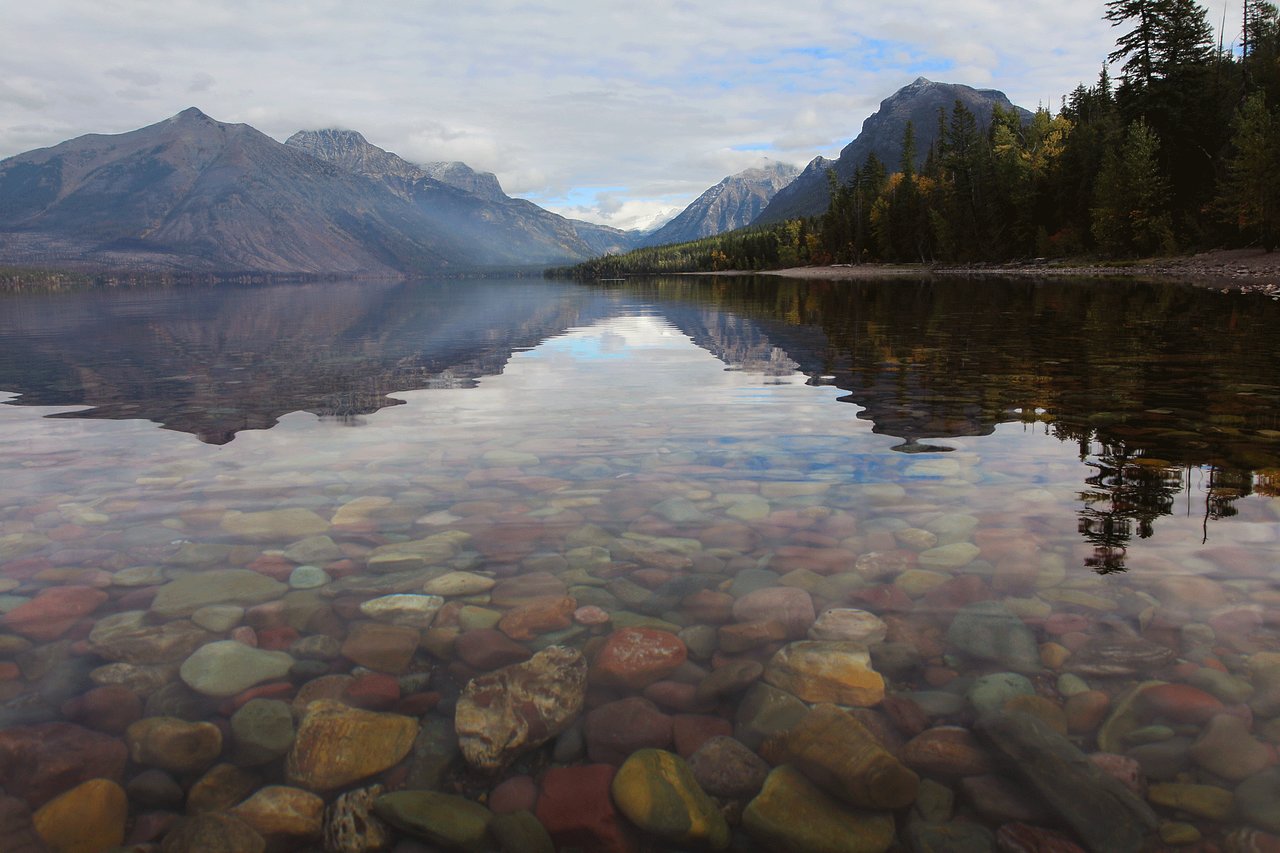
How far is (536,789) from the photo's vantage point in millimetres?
4492

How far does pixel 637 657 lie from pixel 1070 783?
288 centimetres

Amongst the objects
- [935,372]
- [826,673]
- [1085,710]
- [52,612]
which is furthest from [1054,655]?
[935,372]

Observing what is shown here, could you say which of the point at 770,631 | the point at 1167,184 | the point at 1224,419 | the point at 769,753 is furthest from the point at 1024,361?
the point at 1167,184

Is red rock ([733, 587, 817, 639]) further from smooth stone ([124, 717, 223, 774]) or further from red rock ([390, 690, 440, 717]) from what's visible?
smooth stone ([124, 717, 223, 774])

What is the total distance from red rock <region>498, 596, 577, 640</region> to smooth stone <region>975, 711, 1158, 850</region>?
128 inches

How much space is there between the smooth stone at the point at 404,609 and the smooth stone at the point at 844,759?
10.3 feet

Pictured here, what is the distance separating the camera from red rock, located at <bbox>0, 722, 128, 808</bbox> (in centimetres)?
440

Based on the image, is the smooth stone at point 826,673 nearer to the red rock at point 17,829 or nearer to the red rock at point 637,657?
the red rock at point 637,657

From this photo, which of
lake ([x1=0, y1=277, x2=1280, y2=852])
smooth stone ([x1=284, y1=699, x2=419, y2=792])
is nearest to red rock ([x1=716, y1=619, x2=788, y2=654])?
lake ([x1=0, y1=277, x2=1280, y2=852])

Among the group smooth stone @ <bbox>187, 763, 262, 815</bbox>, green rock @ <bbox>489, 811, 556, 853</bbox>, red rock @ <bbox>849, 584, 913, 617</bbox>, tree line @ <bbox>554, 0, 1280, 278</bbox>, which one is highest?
tree line @ <bbox>554, 0, 1280, 278</bbox>

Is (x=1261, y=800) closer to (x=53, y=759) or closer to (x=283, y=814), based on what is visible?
(x=283, y=814)

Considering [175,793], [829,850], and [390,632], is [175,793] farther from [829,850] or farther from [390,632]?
[829,850]

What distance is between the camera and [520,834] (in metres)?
4.13

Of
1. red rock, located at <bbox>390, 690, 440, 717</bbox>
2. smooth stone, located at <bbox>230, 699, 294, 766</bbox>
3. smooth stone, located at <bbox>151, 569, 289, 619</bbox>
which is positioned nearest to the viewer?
smooth stone, located at <bbox>230, 699, 294, 766</bbox>
